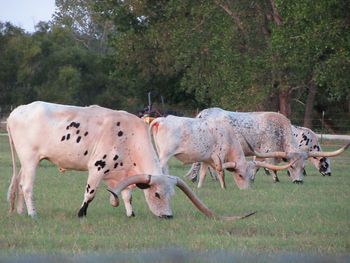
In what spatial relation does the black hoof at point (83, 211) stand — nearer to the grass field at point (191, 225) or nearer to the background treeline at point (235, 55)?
the grass field at point (191, 225)

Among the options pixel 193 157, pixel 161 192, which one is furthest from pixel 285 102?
pixel 161 192

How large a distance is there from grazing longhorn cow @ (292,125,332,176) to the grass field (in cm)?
658

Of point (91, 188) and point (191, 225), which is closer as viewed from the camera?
point (191, 225)

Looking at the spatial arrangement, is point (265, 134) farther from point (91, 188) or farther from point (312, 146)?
point (91, 188)

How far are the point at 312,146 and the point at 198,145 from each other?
724cm

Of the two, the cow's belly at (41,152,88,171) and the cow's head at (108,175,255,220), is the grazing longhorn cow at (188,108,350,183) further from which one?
the cow's head at (108,175,255,220)

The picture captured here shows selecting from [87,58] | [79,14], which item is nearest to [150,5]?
[87,58]

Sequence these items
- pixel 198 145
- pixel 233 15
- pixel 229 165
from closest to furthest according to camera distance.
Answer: pixel 229 165 < pixel 198 145 < pixel 233 15

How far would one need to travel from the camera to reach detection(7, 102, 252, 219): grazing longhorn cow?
48.5ft

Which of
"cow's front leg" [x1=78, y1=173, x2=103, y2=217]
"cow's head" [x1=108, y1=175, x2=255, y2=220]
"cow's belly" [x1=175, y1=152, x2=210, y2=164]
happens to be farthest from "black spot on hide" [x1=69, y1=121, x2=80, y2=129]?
"cow's belly" [x1=175, y1=152, x2=210, y2=164]

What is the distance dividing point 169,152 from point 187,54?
29248 mm

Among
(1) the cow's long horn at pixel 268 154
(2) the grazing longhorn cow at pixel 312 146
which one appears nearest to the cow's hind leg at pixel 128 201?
(1) the cow's long horn at pixel 268 154

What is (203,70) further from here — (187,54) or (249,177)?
(249,177)

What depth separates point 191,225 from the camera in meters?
13.2
